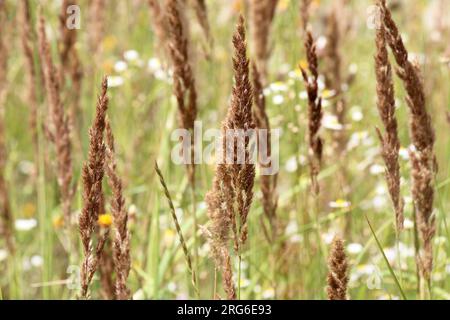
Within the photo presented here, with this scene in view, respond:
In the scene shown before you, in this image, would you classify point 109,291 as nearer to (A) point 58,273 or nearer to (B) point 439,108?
(A) point 58,273

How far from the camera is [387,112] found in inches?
57.1

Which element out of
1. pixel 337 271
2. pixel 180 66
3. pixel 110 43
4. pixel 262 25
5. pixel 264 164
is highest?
pixel 110 43

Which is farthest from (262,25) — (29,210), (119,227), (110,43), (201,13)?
(110,43)

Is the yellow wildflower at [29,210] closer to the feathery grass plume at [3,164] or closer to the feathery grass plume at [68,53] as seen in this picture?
the feathery grass plume at [3,164]

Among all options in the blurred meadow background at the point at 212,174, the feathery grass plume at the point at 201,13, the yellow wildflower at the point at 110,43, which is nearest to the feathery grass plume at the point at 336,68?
the blurred meadow background at the point at 212,174

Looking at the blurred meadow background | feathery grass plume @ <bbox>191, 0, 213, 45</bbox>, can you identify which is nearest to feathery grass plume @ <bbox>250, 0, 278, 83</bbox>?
the blurred meadow background

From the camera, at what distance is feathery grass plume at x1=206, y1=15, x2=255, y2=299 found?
116cm

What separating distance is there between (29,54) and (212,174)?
0.78 metres

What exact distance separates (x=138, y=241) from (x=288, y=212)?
1.80ft

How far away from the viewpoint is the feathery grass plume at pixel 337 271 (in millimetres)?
1253

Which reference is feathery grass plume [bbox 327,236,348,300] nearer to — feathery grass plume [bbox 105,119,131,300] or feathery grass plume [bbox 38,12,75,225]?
feathery grass plume [bbox 105,119,131,300]

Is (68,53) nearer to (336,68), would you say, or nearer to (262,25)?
(262,25)

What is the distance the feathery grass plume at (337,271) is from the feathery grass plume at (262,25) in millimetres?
1089
